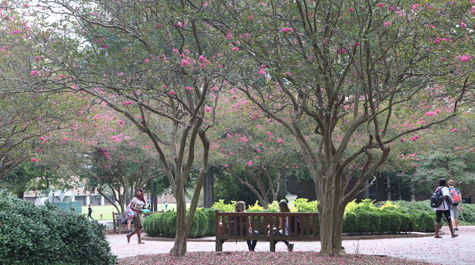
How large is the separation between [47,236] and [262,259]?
3.80 m

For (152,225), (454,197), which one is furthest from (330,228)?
(152,225)

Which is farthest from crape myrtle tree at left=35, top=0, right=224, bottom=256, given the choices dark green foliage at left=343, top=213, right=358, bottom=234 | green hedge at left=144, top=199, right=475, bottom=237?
dark green foliage at left=343, top=213, right=358, bottom=234

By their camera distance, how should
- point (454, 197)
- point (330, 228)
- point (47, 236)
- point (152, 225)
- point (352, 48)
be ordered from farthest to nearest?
1. point (152, 225)
2. point (454, 197)
3. point (330, 228)
4. point (352, 48)
5. point (47, 236)

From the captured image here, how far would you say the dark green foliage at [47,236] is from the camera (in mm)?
6039

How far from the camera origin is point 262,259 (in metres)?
8.72

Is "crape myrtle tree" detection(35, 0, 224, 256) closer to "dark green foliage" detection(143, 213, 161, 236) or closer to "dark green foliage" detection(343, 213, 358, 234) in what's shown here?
"dark green foliage" detection(343, 213, 358, 234)

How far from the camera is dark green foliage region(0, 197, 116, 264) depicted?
604 centimetres

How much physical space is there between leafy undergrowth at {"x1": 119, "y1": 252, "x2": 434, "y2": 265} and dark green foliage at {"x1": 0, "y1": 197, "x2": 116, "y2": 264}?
1.42 metres

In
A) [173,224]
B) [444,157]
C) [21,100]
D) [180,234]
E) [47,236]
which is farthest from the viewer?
[444,157]

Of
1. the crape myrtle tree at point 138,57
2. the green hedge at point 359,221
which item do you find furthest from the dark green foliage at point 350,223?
the crape myrtle tree at point 138,57

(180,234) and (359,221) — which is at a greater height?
(180,234)

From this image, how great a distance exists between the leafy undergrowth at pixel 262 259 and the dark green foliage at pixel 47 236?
142 centimetres

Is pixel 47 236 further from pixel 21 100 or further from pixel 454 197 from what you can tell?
pixel 454 197

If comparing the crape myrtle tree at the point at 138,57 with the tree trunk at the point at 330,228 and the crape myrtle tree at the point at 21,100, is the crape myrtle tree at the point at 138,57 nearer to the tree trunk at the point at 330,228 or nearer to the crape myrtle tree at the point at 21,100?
the tree trunk at the point at 330,228
